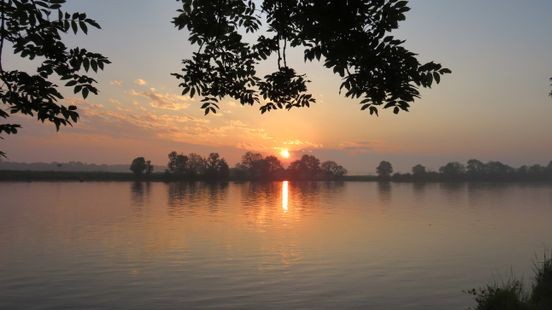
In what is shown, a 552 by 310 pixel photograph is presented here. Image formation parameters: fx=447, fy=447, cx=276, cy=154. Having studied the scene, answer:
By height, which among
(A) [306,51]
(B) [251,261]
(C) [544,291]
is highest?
(A) [306,51]

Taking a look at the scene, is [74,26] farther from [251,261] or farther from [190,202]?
[190,202]

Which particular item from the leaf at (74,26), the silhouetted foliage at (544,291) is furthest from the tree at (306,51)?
the silhouetted foliage at (544,291)

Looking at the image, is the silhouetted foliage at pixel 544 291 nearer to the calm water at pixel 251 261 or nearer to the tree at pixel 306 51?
the calm water at pixel 251 261

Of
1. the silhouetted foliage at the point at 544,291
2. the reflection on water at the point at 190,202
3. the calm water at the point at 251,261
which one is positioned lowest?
the calm water at the point at 251,261

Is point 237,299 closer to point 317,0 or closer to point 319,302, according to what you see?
point 319,302

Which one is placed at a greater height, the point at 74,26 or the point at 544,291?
the point at 74,26

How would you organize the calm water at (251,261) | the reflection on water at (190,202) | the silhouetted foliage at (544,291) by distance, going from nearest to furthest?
the silhouetted foliage at (544,291)
the calm water at (251,261)
the reflection on water at (190,202)

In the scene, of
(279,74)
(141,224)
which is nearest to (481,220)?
(141,224)

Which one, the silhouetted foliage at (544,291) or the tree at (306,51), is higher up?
the tree at (306,51)

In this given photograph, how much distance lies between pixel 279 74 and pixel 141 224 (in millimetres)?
52858

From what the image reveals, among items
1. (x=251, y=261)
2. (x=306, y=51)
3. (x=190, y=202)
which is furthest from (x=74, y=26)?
(x=190, y=202)

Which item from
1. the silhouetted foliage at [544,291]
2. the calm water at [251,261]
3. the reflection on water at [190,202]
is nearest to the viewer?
the silhouetted foliage at [544,291]

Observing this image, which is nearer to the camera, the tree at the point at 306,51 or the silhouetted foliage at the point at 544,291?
the tree at the point at 306,51

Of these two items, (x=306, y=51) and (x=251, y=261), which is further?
(x=251, y=261)
